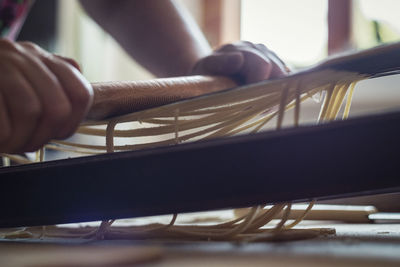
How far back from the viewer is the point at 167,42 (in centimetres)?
88

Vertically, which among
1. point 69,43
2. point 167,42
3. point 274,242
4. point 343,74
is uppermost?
point 69,43

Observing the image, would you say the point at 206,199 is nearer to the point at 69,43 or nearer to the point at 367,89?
the point at 367,89

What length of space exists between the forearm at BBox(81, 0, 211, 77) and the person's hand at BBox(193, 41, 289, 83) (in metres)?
0.19

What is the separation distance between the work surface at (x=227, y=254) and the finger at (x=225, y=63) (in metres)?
0.27

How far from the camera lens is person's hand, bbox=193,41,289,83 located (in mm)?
600

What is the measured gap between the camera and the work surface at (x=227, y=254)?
293 mm

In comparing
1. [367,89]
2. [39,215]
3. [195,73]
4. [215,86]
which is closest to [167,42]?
[195,73]

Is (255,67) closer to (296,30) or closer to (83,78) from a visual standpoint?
(83,78)

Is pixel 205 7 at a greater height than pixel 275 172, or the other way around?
pixel 205 7

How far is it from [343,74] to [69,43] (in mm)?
1837

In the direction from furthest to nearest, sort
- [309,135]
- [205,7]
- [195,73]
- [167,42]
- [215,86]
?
1. [205,7]
2. [167,42]
3. [195,73]
4. [215,86]
5. [309,135]

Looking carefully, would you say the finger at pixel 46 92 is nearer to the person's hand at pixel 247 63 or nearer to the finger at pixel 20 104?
the finger at pixel 20 104

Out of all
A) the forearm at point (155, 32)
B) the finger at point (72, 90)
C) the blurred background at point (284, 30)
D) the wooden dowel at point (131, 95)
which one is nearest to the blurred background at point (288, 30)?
the blurred background at point (284, 30)

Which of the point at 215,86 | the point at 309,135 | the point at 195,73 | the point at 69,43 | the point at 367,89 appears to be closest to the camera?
the point at 309,135
